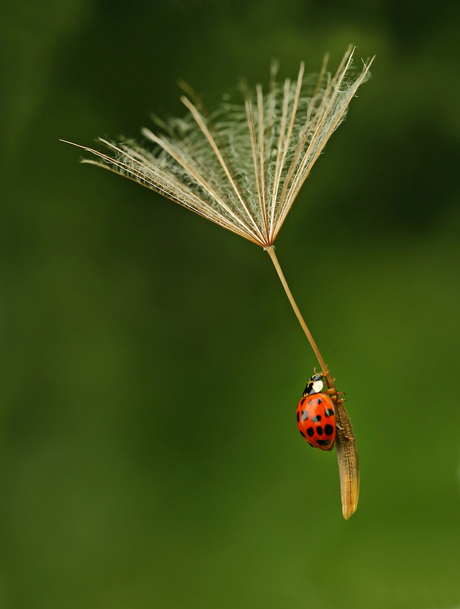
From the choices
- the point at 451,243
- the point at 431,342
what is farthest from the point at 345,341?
the point at 451,243

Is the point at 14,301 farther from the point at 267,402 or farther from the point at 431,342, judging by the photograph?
the point at 431,342

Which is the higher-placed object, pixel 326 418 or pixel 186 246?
pixel 186 246

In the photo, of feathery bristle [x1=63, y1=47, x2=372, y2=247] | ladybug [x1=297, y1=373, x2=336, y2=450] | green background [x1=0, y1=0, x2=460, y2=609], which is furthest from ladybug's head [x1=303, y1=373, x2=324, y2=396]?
green background [x1=0, y1=0, x2=460, y2=609]

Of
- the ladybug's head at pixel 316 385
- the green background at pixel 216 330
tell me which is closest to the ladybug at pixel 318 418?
the ladybug's head at pixel 316 385

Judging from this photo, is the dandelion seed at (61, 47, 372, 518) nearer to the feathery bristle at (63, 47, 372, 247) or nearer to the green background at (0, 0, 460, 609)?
the feathery bristle at (63, 47, 372, 247)

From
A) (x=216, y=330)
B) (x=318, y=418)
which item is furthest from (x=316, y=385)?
(x=216, y=330)

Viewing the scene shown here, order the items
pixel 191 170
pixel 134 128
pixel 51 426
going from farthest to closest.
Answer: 1. pixel 51 426
2. pixel 134 128
3. pixel 191 170
